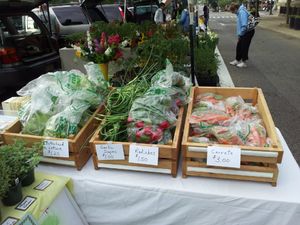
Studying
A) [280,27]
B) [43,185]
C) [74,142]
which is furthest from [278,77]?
[280,27]

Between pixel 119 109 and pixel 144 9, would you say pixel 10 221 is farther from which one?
pixel 144 9

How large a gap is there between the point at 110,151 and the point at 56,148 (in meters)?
0.28

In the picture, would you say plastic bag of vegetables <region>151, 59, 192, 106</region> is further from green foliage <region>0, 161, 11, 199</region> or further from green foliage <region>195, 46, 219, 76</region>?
green foliage <region>195, 46, 219, 76</region>

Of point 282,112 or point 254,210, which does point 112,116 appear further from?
point 282,112

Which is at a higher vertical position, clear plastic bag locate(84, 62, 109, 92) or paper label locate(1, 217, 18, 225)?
clear plastic bag locate(84, 62, 109, 92)

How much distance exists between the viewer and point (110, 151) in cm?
138

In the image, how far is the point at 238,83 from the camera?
19.7ft

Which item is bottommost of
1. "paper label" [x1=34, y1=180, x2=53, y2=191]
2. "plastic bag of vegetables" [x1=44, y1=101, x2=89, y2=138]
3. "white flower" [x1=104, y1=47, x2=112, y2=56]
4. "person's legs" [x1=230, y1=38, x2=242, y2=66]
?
"person's legs" [x1=230, y1=38, x2=242, y2=66]

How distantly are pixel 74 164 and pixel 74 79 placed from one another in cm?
55

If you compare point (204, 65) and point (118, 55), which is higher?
point (118, 55)

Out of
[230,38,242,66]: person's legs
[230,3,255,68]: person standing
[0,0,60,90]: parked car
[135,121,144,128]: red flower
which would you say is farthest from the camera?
[230,38,242,66]: person's legs

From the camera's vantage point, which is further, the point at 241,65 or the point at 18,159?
the point at 241,65

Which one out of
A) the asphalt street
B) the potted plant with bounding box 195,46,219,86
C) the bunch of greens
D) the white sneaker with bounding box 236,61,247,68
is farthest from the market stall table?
the white sneaker with bounding box 236,61,247,68

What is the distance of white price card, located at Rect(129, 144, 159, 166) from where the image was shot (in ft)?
4.33
